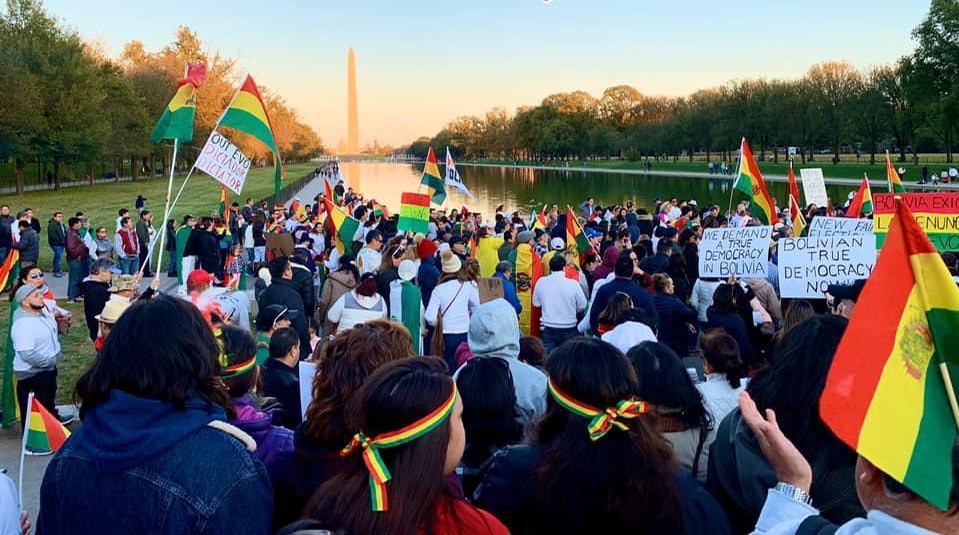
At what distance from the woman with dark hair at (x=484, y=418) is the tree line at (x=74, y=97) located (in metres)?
48.7

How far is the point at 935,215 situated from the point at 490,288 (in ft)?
18.3

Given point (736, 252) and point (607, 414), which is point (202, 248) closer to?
point (736, 252)

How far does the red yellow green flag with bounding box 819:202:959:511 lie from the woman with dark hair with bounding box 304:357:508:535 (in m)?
1.12

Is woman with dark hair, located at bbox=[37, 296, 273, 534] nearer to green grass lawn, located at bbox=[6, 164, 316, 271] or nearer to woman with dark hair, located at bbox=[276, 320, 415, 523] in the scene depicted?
woman with dark hair, located at bbox=[276, 320, 415, 523]

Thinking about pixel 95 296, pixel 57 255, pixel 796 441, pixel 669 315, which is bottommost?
pixel 57 255

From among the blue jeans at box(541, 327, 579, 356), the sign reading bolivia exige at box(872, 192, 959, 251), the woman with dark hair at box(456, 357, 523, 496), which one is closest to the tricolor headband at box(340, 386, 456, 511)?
the woman with dark hair at box(456, 357, 523, 496)

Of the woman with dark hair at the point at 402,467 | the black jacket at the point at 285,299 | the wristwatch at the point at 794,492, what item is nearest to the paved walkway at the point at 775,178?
the black jacket at the point at 285,299

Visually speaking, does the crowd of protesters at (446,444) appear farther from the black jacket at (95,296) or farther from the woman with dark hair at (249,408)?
the black jacket at (95,296)

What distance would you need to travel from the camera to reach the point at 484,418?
377 centimetres

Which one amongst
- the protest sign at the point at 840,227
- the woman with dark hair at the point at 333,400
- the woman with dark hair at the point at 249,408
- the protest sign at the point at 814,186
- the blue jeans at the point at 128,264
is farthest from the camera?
the blue jeans at the point at 128,264

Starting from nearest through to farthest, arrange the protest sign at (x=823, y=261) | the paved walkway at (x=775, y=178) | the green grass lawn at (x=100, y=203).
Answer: the protest sign at (x=823, y=261), the green grass lawn at (x=100, y=203), the paved walkway at (x=775, y=178)

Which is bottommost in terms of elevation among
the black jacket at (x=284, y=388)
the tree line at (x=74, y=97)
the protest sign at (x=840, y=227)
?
the black jacket at (x=284, y=388)

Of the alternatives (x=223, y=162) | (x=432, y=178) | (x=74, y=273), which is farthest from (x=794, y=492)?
(x=74, y=273)

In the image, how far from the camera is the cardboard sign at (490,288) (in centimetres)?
845
